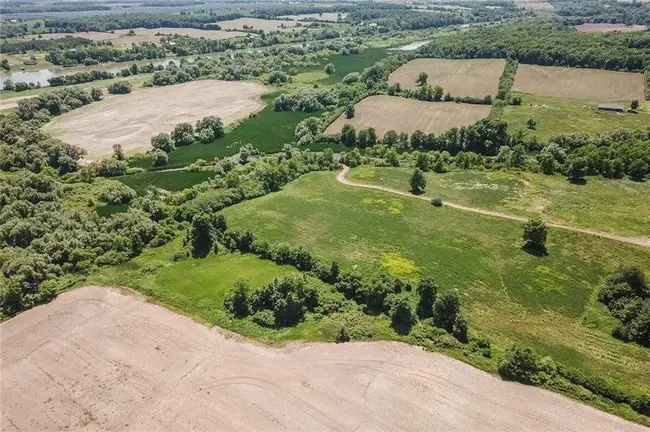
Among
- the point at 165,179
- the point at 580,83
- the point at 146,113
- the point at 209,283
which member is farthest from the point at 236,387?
the point at 580,83

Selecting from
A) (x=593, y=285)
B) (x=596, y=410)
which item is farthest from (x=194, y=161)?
(x=596, y=410)

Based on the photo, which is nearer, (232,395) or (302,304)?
(232,395)

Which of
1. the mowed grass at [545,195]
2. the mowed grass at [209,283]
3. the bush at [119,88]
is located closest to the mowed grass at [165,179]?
the mowed grass at [209,283]

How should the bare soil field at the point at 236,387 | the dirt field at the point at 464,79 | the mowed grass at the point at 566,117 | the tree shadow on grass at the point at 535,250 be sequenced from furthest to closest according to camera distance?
the dirt field at the point at 464,79
the mowed grass at the point at 566,117
the tree shadow on grass at the point at 535,250
the bare soil field at the point at 236,387

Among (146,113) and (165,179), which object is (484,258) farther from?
(146,113)

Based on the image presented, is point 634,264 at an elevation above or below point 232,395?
above

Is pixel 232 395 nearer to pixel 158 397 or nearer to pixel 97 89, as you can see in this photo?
pixel 158 397

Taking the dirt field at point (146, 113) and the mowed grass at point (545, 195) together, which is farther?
the dirt field at point (146, 113)

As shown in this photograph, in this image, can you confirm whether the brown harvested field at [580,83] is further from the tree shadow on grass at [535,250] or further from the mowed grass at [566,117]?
the tree shadow on grass at [535,250]
